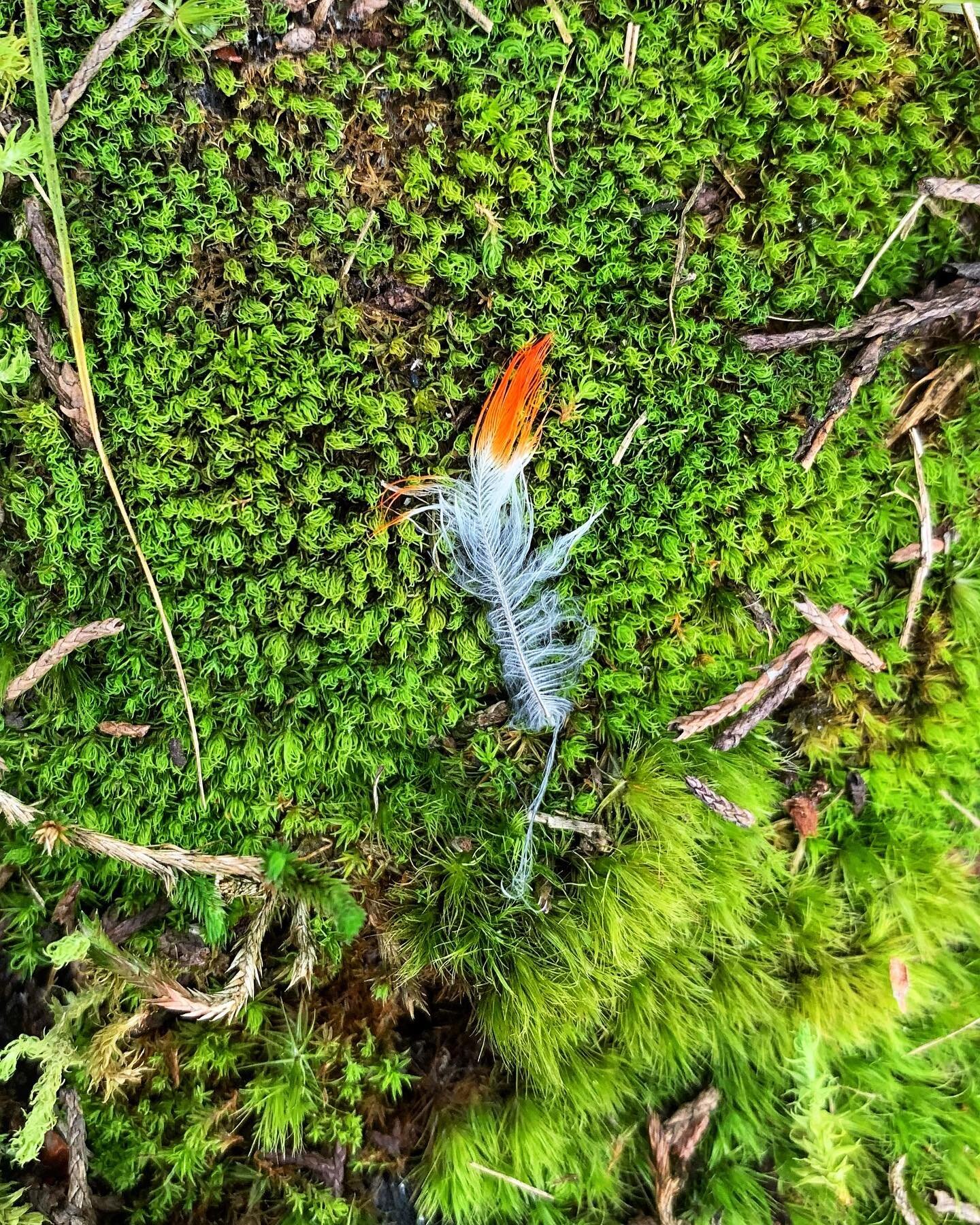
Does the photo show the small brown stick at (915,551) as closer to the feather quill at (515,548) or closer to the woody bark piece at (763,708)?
the woody bark piece at (763,708)

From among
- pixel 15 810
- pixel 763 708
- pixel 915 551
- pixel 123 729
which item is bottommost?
pixel 15 810

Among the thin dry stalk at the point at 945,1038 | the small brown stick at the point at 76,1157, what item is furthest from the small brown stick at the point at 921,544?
the small brown stick at the point at 76,1157

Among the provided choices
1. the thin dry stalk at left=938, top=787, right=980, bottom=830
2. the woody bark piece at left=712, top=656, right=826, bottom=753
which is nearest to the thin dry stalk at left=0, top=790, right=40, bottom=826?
the woody bark piece at left=712, top=656, right=826, bottom=753

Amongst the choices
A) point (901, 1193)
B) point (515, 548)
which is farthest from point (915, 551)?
point (901, 1193)

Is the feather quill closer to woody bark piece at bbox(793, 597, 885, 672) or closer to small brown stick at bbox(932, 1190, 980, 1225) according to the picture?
woody bark piece at bbox(793, 597, 885, 672)

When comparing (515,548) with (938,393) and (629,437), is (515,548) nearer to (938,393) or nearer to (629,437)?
(629,437)

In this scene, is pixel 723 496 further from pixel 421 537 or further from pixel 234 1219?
pixel 234 1219

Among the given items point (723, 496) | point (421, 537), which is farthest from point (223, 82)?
point (723, 496)
